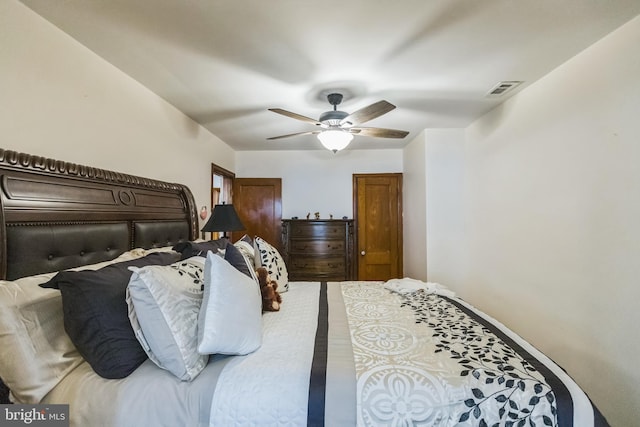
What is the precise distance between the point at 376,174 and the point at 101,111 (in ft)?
11.3

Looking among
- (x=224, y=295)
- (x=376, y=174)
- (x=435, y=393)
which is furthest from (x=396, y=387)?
(x=376, y=174)

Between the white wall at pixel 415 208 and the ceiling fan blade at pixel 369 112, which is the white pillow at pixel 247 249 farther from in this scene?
the white wall at pixel 415 208

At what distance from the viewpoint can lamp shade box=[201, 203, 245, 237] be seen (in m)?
2.82

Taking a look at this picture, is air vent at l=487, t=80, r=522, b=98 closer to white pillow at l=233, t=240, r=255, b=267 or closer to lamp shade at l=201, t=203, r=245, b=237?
white pillow at l=233, t=240, r=255, b=267

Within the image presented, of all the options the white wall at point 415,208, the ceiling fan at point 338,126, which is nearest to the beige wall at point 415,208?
the white wall at point 415,208

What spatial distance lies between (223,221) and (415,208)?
2495 mm

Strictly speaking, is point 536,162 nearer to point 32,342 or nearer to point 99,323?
point 99,323

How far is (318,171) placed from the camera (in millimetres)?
4434

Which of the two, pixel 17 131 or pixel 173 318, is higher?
pixel 17 131

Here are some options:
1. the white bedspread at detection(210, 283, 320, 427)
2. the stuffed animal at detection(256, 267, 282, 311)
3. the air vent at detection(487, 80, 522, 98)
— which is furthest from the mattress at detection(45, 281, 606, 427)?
the air vent at detection(487, 80, 522, 98)

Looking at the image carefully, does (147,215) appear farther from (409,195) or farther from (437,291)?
(409,195)

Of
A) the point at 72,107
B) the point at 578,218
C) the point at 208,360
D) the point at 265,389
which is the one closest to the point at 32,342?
the point at 208,360

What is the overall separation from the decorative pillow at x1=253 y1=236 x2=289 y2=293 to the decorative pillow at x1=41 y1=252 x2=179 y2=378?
1.08 metres

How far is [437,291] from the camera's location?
7.20 ft
